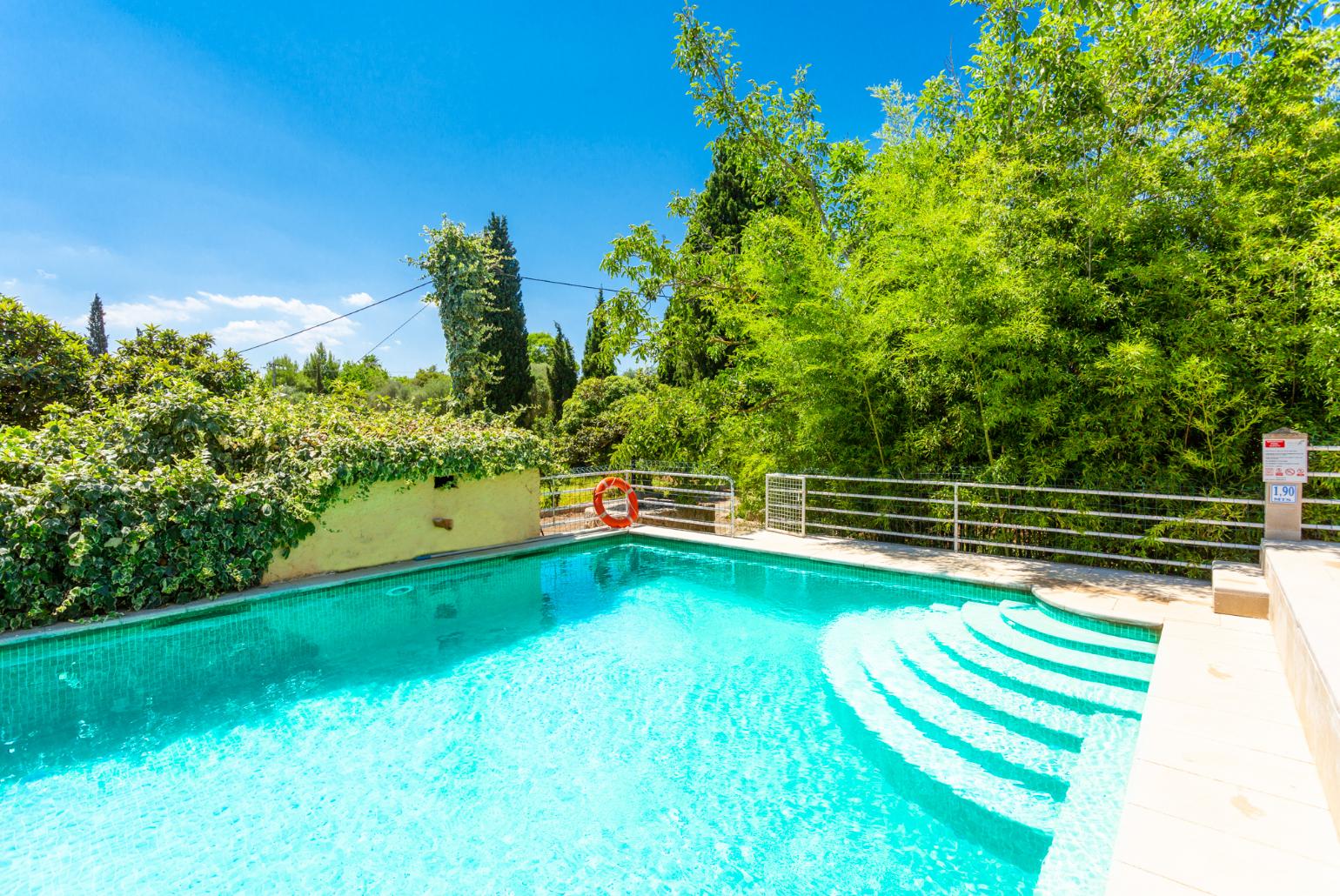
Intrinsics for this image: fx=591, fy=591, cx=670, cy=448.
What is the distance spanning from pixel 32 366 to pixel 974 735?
11129 mm

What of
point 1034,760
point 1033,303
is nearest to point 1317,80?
point 1033,303

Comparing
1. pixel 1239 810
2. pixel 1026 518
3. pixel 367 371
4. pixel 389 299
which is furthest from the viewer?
pixel 367 371

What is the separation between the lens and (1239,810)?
1925 millimetres

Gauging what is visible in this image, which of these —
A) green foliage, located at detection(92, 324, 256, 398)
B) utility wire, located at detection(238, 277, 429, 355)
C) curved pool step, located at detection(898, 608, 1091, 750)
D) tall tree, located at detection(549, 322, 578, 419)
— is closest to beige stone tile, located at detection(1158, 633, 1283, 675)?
curved pool step, located at detection(898, 608, 1091, 750)

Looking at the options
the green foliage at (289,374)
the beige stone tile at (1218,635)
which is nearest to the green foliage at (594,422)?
the beige stone tile at (1218,635)

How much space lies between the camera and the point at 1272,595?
369cm

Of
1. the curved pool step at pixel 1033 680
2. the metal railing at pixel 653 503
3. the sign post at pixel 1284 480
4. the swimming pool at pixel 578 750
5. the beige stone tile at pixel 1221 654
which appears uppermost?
the sign post at pixel 1284 480

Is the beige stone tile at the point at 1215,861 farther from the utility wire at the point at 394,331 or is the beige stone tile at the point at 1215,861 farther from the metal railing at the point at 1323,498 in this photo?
the utility wire at the point at 394,331

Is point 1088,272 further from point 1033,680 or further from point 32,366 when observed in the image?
point 32,366

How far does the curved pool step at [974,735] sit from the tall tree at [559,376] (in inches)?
801

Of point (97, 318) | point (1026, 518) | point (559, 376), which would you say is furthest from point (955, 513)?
point (97, 318)

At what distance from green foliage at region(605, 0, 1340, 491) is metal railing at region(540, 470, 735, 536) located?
96cm

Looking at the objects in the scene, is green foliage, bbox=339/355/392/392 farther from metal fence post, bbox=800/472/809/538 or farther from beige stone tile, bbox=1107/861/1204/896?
beige stone tile, bbox=1107/861/1204/896

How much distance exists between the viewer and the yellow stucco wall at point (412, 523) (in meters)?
6.49
